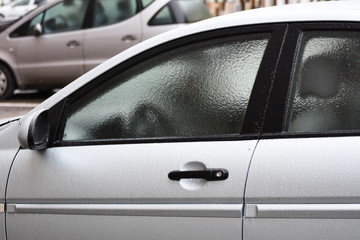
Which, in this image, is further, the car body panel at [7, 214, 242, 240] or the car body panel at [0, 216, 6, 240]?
the car body panel at [0, 216, 6, 240]

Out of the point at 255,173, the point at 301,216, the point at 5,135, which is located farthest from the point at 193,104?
the point at 5,135

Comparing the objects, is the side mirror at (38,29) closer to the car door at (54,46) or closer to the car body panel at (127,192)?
the car door at (54,46)

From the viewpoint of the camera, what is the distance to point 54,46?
41.5 ft

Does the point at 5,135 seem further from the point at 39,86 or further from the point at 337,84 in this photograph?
the point at 39,86

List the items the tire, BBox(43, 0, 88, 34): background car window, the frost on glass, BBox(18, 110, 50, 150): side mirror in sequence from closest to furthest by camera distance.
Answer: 1. the frost on glass
2. BBox(18, 110, 50, 150): side mirror
3. BBox(43, 0, 88, 34): background car window
4. the tire

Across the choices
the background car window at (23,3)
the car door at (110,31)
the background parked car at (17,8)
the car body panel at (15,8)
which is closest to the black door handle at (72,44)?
the car door at (110,31)

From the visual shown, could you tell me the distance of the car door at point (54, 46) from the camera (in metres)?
12.6

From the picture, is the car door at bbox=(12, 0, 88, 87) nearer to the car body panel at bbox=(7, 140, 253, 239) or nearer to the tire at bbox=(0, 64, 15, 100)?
the tire at bbox=(0, 64, 15, 100)

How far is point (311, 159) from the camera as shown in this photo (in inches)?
117

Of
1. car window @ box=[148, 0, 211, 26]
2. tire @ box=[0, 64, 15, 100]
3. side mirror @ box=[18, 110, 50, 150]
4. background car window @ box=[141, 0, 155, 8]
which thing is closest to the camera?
side mirror @ box=[18, 110, 50, 150]

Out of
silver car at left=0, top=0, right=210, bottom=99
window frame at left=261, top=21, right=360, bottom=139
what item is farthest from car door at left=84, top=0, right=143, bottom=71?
window frame at left=261, top=21, right=360, bottom=139

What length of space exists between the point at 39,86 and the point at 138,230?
1000 centimetres

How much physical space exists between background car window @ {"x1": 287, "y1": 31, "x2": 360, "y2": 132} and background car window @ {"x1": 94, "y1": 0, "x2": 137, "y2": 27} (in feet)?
31.0

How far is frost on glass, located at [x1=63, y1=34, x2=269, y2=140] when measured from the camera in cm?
327
